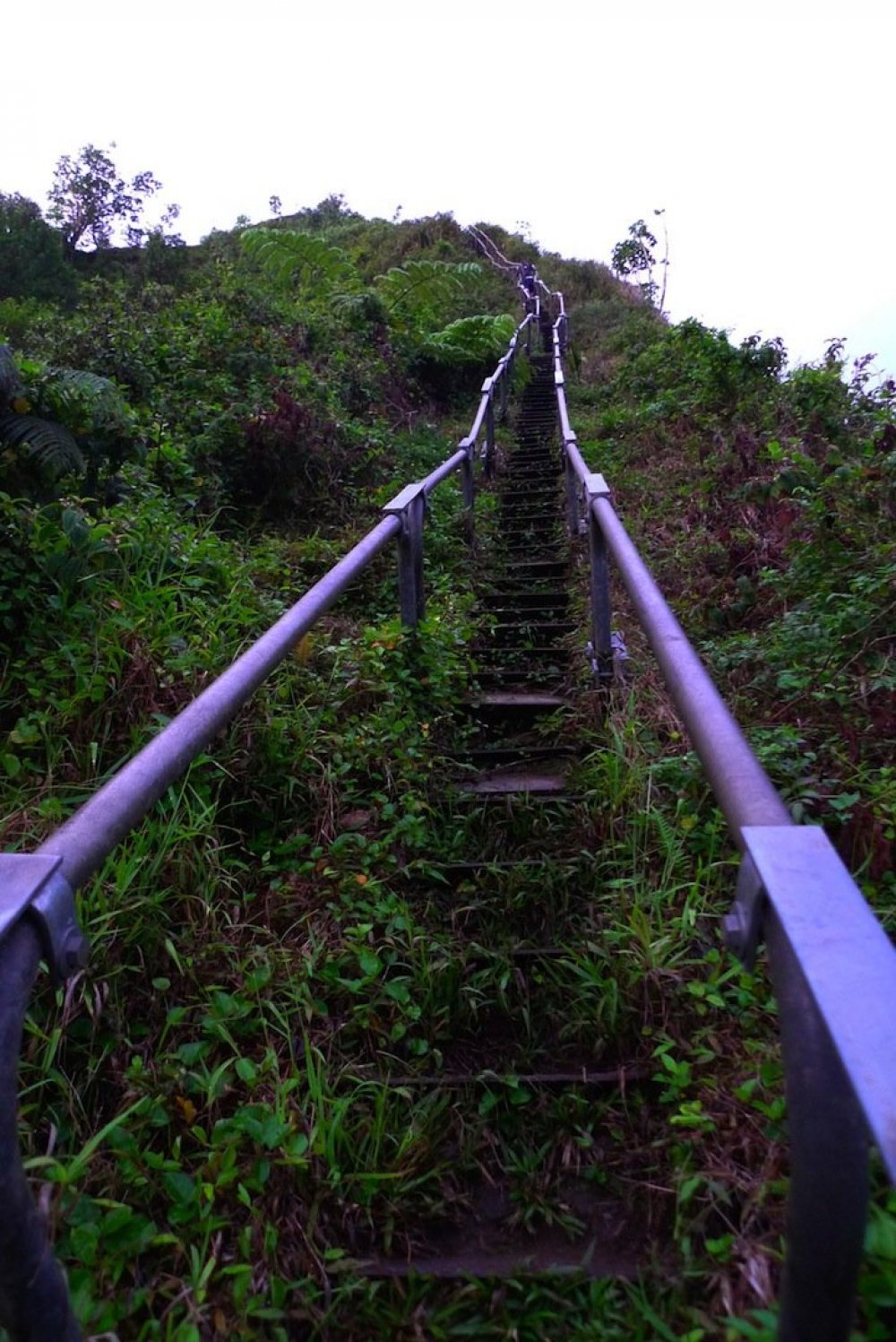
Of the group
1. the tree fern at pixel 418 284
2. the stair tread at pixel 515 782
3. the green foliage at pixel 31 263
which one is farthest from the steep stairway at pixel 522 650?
the green foliage at pixel 31 263

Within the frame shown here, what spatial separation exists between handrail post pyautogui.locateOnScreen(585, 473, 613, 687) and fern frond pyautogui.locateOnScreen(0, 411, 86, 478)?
1951 millimetres

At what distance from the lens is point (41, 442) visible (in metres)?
3.39

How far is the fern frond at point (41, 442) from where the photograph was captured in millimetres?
3365

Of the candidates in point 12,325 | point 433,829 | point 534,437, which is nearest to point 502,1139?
point 433,829

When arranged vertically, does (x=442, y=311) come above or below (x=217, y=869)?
above

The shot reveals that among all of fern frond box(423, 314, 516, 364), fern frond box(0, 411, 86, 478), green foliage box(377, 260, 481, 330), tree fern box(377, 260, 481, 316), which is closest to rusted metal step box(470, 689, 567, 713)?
fern frond box(0, 411, 86, 478)

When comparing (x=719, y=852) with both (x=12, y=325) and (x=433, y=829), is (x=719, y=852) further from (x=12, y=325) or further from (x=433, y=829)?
(x=12, y=325)

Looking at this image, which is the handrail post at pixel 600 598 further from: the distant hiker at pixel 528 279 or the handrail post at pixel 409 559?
the distant hiker at pixel 528 279

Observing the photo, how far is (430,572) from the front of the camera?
5.20 meters

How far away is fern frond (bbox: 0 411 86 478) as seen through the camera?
3365 millimetres

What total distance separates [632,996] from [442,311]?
14.1 m

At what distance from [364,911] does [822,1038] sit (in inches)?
64.8

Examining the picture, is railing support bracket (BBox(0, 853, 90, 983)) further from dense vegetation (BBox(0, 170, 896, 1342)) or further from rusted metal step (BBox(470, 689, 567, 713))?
rusted metal step (BBox(470, 689, 567, 713))

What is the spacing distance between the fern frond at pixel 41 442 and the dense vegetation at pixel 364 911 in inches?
2.1
